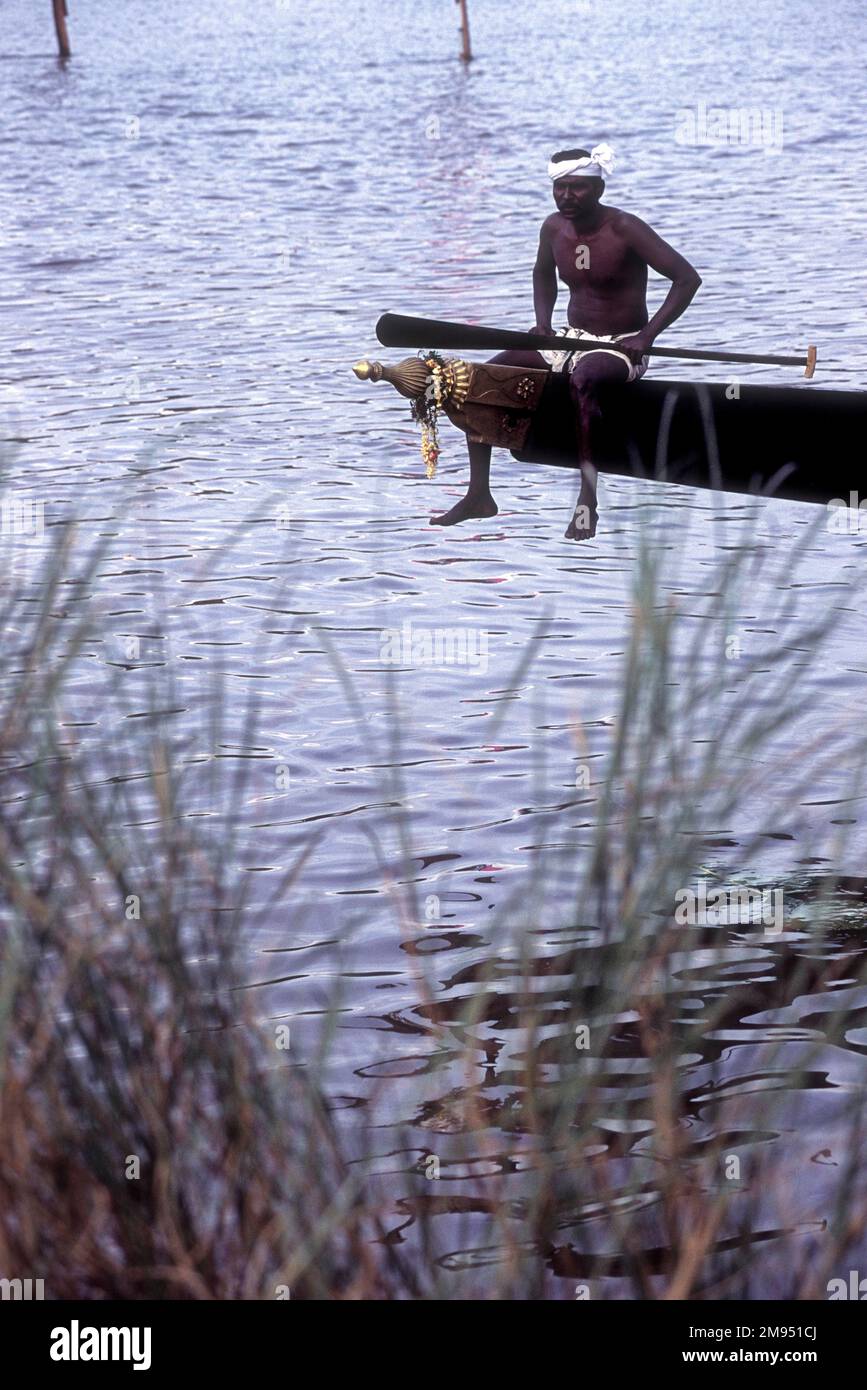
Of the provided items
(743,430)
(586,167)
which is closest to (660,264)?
(586,167)

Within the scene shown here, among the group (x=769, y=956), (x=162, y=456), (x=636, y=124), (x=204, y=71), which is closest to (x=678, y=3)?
(x=204, y=71)

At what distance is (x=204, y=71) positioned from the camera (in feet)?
166

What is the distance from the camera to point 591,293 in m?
7.55

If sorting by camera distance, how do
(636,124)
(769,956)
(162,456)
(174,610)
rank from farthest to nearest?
(636,124), (162,456), (174,610), (769,956)

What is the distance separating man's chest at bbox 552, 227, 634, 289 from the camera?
24.5ft

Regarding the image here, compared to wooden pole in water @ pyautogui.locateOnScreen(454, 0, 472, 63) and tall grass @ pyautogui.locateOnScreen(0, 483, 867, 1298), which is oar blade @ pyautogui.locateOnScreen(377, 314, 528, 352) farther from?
wooden pole in water @ pyautogui.locateOnScreen(454, 0, 472, 63)

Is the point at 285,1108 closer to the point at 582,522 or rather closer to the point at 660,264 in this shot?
the point at 582,522

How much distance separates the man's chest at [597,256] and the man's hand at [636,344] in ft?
0.87

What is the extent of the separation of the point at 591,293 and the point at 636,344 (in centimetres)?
37

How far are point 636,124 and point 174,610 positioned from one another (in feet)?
95.5

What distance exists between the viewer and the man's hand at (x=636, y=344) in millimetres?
7273

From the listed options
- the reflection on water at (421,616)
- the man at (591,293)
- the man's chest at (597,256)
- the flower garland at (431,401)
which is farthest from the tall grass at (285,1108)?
the man's chest at (597,256)

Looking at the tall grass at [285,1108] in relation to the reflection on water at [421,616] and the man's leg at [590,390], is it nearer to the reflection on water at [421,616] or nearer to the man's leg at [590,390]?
the reflection on water at [421,616]
